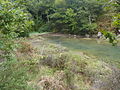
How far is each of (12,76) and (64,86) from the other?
1.45m

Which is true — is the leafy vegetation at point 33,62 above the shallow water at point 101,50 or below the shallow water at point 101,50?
above

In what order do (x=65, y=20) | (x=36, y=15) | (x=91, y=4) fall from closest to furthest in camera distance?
(x=91, y=4) → (x=65, y=20) → (x=36, y=15)

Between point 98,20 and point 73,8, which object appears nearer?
point 98,20

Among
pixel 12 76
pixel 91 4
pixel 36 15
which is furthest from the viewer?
pixel 36 15

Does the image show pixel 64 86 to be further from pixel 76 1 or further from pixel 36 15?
pixel 36 15

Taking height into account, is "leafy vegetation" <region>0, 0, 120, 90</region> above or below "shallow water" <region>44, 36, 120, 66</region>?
above

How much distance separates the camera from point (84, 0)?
50.8ft

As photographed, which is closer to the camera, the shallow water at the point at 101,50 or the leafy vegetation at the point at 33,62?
the leafy vegetation at the point at 33,62

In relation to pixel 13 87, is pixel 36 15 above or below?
above

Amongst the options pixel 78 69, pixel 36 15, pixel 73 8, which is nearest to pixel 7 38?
pixel 78 69

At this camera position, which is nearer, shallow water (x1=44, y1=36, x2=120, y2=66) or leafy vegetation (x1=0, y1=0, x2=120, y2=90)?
leafy vegetation (x1=0, y1=0, x2=120, y2=90)

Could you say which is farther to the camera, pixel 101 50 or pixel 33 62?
pixel 101 50

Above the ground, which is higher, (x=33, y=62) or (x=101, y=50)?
(x=33, y=62)

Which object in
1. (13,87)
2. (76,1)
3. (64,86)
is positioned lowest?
(64,86)
